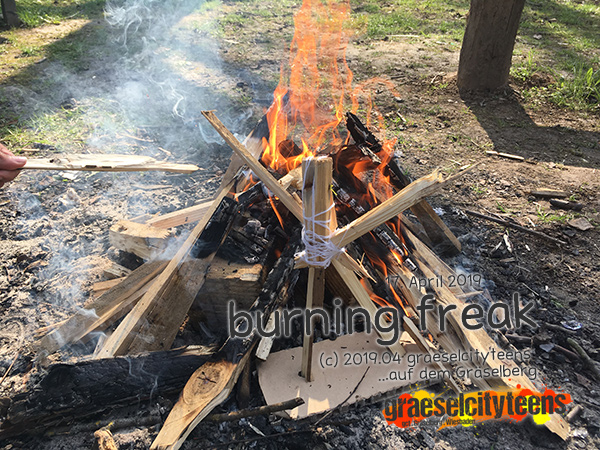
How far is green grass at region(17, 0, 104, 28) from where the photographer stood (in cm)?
977

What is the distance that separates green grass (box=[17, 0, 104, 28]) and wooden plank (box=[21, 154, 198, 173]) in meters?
8.86

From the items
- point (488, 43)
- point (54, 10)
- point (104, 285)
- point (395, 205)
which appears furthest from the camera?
point (54, 10)

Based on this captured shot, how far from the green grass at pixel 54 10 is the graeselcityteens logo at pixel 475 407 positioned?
11.8m

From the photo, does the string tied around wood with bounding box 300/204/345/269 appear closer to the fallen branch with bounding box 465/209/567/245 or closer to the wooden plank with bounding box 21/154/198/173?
the wooden plank with bounding box 21/154/198/173

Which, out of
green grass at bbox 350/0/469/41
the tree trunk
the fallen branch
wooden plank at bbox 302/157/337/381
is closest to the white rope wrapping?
wooden plank at bbox 302/157/337/381

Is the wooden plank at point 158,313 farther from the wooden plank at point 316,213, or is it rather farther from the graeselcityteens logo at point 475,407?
the graeselcityteens logo at point 475,407

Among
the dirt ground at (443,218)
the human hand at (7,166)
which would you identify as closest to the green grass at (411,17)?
the dirt ground at (443,218)

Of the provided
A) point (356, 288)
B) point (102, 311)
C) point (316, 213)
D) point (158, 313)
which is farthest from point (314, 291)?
point (102, 311)

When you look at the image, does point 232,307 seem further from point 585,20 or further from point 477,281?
point 585,20

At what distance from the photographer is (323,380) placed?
9.09 ft

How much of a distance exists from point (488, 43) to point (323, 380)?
6.52 metres

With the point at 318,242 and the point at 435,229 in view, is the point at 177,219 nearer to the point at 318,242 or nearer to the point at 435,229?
the point at 318,242

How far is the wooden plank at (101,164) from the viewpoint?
10.3 ft

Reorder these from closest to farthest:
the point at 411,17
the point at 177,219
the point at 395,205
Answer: the point at 395,205, the point at 177,219, the point at 411,17
